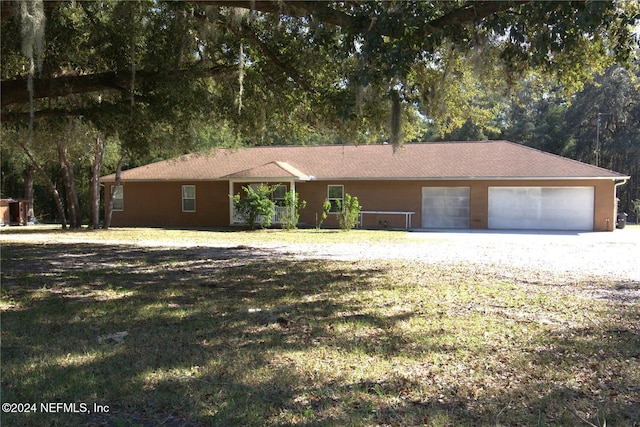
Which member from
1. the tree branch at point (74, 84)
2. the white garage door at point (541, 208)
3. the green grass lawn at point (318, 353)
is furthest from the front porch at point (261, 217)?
the green grass lawn at point (318, 353)

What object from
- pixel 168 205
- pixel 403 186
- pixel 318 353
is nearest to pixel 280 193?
pixel 403 186

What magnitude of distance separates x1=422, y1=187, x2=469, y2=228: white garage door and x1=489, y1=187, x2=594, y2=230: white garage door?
118 cm

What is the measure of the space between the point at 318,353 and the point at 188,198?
22531 mm

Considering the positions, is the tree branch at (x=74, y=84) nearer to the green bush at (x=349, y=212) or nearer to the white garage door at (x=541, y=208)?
the green bush at (x=349, y=212)

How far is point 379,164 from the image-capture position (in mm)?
24359

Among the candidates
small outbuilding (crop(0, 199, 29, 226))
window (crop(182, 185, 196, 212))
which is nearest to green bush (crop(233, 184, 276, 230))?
window (crop(182, 185, 196, 212))

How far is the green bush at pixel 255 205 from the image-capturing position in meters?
21.4

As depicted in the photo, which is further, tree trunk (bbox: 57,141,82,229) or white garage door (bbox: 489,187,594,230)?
tree trunk (bbox: 57,141,82,229)

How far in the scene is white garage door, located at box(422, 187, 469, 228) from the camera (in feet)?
75.3

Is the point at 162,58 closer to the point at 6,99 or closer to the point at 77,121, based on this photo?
the point at 6,99

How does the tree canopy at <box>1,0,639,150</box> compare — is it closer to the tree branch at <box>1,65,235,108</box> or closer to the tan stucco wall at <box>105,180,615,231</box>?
the tree branch at <box>1,65,235,108</box>

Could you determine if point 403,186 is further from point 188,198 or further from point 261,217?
point 188,198

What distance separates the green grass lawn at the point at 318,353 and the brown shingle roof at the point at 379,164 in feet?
45.4

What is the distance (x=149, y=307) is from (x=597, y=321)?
5377mm
